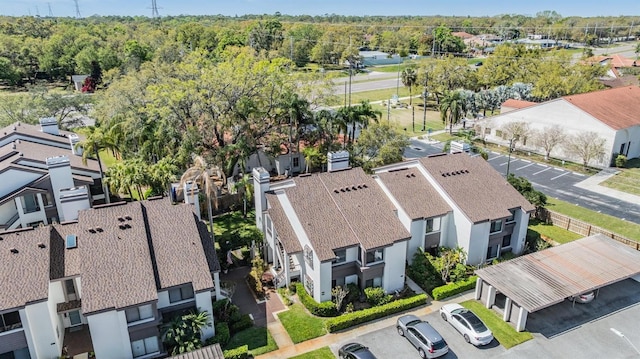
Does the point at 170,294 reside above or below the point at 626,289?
above

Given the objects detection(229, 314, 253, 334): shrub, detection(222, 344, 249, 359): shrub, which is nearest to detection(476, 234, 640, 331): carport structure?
detection(229, 314, 253, 334): shrub

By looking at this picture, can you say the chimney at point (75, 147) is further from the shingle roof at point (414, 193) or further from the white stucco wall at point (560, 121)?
the white stucco wall at point (560, 121)

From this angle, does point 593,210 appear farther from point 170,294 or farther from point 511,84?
point 511,84

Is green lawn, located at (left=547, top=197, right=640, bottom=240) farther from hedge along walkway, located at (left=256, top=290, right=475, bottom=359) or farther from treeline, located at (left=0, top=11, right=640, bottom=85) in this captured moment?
treeline, located at (left=0, top=11, right=640, bottom=85)

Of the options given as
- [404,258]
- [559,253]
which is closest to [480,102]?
[559,253]

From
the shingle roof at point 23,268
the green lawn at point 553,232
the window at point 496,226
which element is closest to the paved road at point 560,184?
the green lawn at point 553,232

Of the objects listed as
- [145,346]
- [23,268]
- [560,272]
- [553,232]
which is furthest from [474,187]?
[23,268]
